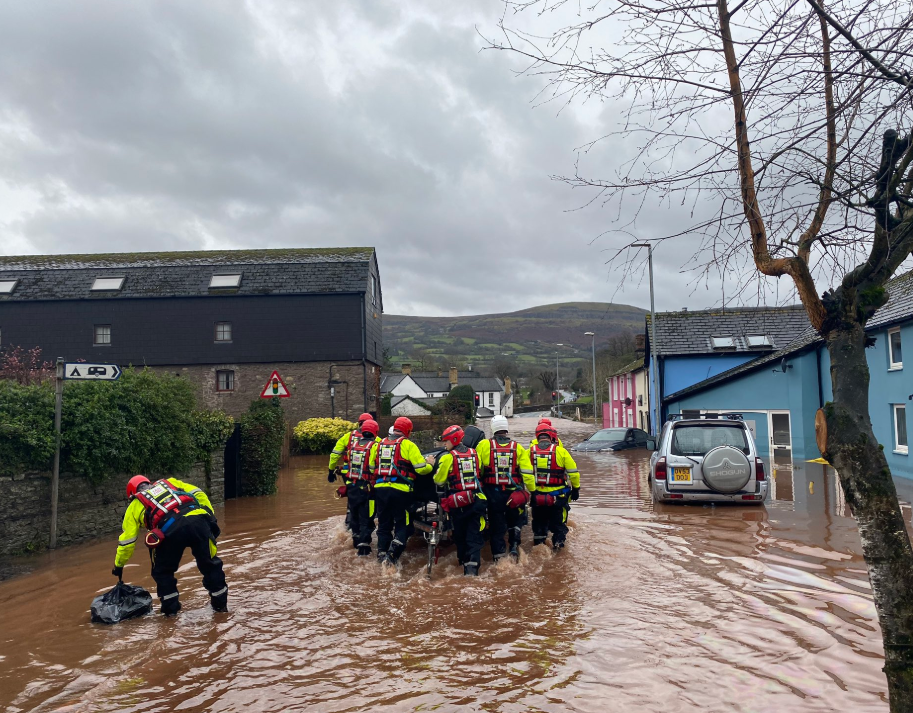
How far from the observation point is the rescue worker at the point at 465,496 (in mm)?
8844

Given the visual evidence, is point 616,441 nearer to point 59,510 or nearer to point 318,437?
point 318,437

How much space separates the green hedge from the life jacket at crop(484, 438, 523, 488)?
233 inches

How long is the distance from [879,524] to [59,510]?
1039 centimetres

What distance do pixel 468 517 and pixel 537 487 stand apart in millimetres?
1248

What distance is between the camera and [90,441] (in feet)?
36.2

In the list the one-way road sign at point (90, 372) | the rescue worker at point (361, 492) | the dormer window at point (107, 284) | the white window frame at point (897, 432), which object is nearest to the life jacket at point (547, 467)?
the rescue worker at point (361, 492)

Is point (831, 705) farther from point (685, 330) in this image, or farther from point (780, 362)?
point (685, 330)

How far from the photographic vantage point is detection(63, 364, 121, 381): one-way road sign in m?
10.7

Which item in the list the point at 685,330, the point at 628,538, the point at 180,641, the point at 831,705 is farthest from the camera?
the point at 685,330

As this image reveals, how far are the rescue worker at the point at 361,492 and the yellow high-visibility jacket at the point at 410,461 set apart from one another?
775 millimetres

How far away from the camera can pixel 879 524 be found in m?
3.84

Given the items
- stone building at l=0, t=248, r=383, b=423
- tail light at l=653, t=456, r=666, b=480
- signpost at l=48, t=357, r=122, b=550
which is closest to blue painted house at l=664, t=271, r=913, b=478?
tail light at l=653, t=456, r=666, b=480

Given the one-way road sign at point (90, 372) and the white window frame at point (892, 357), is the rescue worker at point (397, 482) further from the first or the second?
the white window frame at point (892, 357)

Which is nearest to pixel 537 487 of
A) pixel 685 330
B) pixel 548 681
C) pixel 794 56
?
pixel 548 681
